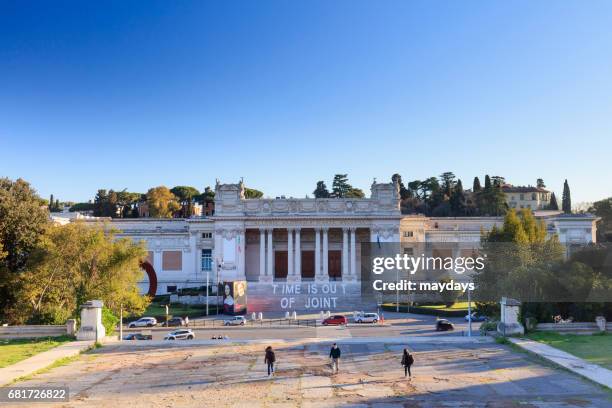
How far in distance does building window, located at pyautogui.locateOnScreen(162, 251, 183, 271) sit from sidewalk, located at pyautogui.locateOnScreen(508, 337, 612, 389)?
57487 millimetres

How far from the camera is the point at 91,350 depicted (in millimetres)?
25594

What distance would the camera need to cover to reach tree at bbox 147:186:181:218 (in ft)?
378

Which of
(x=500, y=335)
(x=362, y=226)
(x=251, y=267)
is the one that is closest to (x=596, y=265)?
(x=500, y=335)

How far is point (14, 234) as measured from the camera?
3600cm

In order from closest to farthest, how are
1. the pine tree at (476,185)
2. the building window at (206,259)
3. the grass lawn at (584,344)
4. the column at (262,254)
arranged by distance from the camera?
the grass lawn at (584,344) < the column at (262,254) < the building window at (206,259) < the pine tree at (476,185)

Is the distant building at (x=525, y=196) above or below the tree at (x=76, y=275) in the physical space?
above

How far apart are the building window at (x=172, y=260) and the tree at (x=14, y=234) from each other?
3859 cm

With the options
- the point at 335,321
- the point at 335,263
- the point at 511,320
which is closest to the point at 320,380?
the point at 511,320

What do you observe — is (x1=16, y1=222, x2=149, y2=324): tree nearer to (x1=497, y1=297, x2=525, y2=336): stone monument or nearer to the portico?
(x1=497, y1=297, x2=525, y2=336): stone monument

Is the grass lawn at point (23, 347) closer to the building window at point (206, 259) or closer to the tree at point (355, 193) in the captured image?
the building window at point (206, 259)

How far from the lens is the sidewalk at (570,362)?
18.7 m

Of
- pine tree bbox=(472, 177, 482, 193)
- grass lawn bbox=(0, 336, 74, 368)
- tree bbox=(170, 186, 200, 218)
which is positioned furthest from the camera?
tree bbox=(170, 186, 200, 218)

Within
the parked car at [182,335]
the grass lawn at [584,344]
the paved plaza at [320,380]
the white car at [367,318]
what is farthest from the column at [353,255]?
the paved plaza at [320,380]

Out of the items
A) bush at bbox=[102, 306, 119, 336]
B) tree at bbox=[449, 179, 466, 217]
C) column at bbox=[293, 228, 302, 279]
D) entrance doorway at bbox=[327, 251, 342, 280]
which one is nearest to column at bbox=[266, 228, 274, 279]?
column at bbox=[293, 228, 302, 279]
